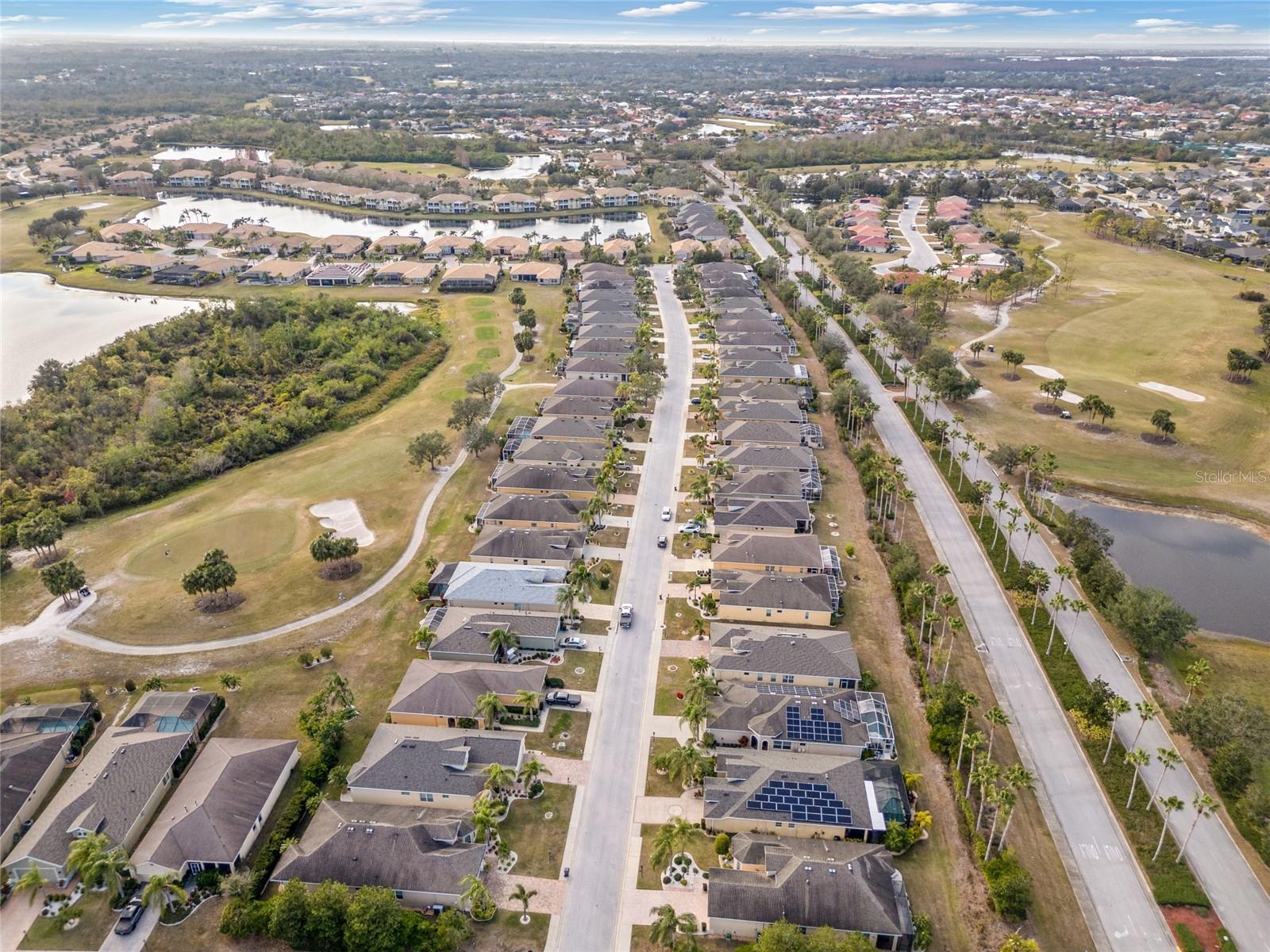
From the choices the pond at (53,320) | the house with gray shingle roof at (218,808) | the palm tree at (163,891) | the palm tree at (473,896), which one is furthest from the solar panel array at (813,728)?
the pond at (53,320)

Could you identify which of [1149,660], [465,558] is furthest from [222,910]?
[1149,660]

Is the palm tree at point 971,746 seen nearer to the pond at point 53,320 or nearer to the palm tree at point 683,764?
Answer: the palm tree at point 683,764

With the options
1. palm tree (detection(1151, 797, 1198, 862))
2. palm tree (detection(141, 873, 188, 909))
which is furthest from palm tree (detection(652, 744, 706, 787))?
palm tree (detection(141, 873, 188, 909))

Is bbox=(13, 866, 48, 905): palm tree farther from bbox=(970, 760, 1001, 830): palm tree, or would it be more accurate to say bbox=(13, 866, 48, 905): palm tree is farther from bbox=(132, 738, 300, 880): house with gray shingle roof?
bbox=(970, 760, 1001, 830): palm tree

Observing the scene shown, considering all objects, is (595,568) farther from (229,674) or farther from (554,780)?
(229,674)

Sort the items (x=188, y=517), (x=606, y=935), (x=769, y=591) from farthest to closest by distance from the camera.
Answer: (x=188, y=517) → (x=769, y=591) → (x=606, y=935)

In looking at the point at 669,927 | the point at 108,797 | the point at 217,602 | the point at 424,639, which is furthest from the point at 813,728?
the point at 217,602

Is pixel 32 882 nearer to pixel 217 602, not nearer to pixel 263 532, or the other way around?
pixel 217 602
